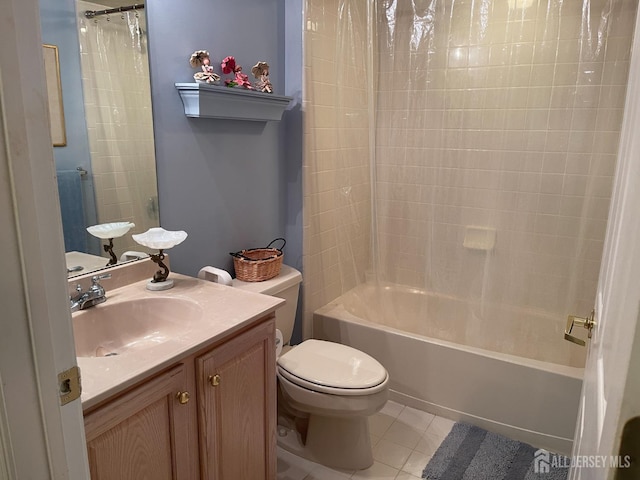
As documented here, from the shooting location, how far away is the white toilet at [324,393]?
1874 mm

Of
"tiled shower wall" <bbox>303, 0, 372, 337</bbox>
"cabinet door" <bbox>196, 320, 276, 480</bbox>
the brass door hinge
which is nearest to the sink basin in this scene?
"cabinet door" <bbox>196, 320, 276, 480</bbox>

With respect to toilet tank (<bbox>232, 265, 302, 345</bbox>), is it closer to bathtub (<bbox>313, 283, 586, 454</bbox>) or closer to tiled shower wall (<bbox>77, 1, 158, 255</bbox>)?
bathtub (<bbox>313, 283, 586, 454</bbox>)

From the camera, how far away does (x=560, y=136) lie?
2.31 meters

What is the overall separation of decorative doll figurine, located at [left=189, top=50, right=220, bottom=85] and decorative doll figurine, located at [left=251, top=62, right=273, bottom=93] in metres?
0.28

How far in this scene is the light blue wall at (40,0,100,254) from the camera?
4.70 feet

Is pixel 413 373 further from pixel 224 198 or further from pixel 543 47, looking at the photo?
pixel 543 47

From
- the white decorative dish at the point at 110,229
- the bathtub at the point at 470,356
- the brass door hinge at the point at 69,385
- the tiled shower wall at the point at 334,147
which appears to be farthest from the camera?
the tiled shower wall at the point at 334,147

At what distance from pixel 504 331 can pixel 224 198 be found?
1.56m

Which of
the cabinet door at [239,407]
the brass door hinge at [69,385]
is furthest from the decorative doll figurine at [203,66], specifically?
the brass door hinge at [69,385]

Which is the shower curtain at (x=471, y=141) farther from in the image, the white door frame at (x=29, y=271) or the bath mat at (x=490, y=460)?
the white door frame at (x=29, y=271)

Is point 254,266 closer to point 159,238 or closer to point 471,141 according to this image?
point 159,238

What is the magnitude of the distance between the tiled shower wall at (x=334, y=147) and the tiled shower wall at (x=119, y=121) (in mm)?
852

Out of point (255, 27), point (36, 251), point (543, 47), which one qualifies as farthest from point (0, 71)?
point (543, 47)

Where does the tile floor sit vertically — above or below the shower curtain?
below
